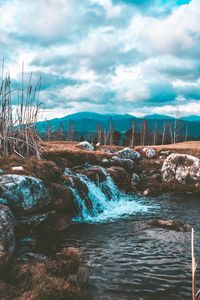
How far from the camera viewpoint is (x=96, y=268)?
1301 centimetres

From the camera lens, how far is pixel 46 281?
33.4 feet

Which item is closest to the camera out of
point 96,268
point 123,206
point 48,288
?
point 48,288

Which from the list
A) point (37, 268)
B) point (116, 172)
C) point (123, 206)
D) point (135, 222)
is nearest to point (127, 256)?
point (37, 268)

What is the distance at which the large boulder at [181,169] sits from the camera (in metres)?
36.2

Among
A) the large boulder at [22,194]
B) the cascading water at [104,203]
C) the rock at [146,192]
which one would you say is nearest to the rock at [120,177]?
the cascading water at [104,203]

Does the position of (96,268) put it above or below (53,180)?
below

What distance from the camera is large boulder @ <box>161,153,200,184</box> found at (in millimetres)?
36250

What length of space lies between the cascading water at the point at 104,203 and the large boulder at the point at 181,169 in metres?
7.61

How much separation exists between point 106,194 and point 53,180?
6565 millimetres

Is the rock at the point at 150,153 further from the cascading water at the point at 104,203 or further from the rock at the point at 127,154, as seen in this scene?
the cascading water at the point at 104,203

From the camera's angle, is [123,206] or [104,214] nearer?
[104,214]

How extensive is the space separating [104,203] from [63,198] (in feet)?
19.3

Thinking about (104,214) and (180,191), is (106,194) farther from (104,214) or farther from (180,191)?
(180,191)

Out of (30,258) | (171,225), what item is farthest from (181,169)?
(30,258)
